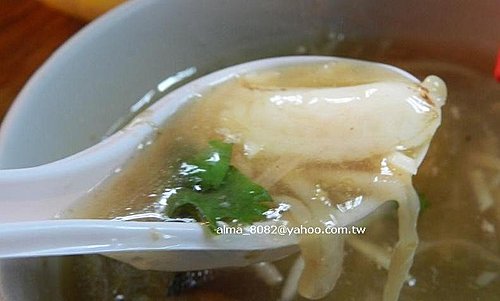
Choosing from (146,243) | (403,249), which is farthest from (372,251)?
(146,243)

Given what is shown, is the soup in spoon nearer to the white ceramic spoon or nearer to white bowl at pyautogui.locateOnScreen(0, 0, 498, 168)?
the white ceramic spoon

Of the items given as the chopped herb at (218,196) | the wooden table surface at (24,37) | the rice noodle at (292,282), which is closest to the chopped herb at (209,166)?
the chopped herb at (218,196)

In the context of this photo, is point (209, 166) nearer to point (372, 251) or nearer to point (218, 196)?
point (218, 196)

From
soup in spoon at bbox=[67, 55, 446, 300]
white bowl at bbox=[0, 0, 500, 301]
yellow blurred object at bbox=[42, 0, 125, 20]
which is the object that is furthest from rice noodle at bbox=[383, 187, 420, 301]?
yellow blurred object at bbox=[42, 0, 125, 20]

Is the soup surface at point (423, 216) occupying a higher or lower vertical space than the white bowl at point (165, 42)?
lower

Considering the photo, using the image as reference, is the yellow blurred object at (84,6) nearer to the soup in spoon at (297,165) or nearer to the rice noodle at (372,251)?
the soup in spoon at (297,165)

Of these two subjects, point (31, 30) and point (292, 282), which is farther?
point (31, 30)

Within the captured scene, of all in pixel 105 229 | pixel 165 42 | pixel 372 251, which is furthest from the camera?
pixel 165 42
